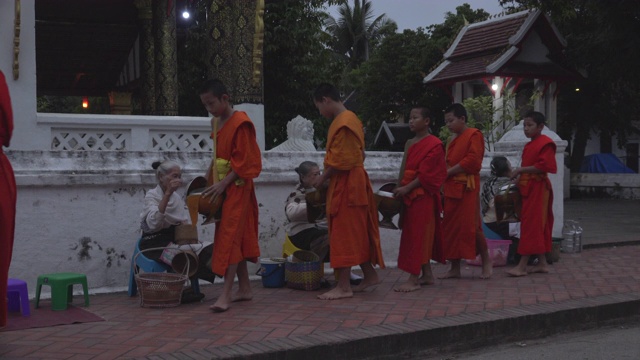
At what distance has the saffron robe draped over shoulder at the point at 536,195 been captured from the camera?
25.2 ft

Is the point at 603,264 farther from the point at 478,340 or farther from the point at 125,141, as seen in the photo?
the point at 125,141

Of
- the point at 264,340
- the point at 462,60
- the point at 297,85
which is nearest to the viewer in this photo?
the point at 264,340

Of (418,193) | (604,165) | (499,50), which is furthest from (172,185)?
(604,165)

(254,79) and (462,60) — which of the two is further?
(462,60)

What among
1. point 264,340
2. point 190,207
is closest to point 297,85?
point 190,207

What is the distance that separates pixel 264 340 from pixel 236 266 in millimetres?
1262

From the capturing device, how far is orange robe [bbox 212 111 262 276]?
232 inches

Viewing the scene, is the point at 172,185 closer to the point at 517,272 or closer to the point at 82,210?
the point at 82,210

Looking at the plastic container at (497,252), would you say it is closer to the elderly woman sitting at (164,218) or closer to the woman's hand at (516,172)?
the woman's hand at (516,172)

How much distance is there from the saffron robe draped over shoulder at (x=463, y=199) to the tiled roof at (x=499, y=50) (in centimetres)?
1437

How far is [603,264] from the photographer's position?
8.57 meters

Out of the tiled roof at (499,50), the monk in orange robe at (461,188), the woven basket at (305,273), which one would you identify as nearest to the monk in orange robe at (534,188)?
the monk in orange robe at (461,188)

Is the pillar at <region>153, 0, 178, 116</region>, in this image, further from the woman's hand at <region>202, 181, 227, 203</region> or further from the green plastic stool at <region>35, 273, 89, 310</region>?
the woman's hand at <region>202, 181, 227, 203</region>

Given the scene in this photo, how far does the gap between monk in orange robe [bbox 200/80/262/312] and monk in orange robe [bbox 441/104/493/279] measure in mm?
2223
